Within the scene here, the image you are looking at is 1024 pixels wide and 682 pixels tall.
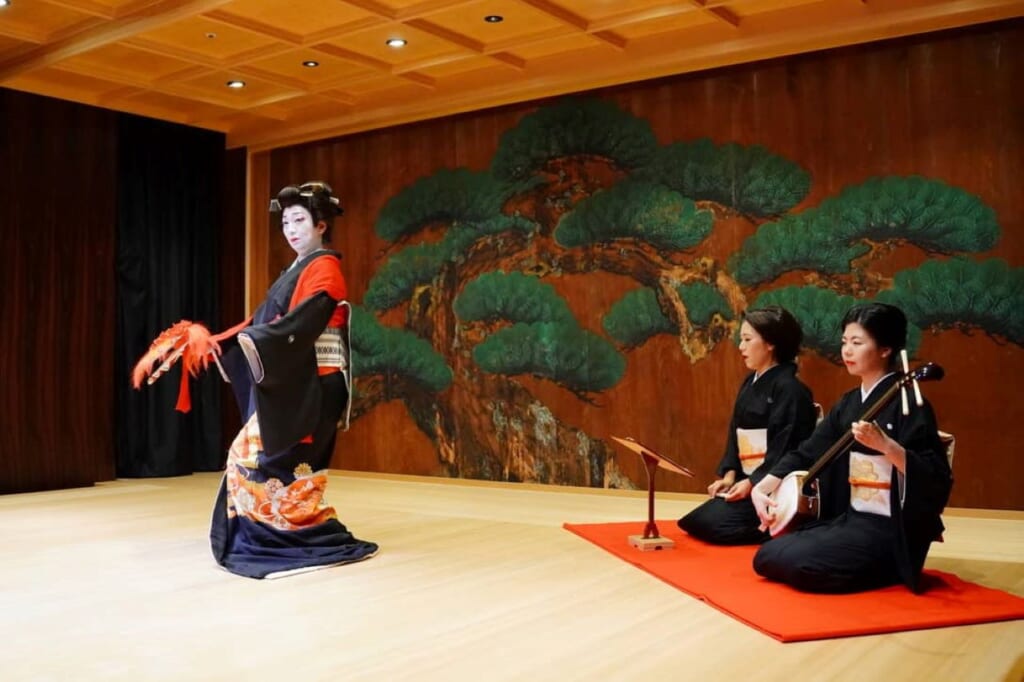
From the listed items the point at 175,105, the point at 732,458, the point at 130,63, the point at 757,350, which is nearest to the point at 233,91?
the point at 175,105

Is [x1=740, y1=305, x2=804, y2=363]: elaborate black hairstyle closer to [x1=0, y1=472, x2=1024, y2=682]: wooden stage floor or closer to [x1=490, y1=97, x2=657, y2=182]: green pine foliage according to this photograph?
[x1=0, y1=472, x2=1024, y2=682]: wooden stage floor

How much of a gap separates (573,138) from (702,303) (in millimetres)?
1506

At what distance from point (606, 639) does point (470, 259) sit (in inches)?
175

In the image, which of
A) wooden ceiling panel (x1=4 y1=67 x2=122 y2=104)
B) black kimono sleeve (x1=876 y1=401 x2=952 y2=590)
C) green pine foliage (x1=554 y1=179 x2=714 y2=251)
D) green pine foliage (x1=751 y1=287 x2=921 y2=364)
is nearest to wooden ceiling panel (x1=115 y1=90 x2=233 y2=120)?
wooden ceiling panel (x1=4 y1=67 x2=122 y2=104)

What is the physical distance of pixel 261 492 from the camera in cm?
390

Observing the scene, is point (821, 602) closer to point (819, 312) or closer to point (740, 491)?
point (740, 491)

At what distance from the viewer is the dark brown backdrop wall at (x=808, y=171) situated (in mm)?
5055

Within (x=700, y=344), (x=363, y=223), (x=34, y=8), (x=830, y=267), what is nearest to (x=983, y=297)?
(x=830, y=267)

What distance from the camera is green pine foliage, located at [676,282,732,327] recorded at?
19.2ft

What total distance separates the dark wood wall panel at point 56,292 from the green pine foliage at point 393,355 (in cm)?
183

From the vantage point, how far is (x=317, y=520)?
4055 mm

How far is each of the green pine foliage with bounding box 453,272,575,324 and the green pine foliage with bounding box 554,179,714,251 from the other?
0.39 meters

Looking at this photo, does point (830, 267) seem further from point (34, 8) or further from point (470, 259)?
point (34, 8)

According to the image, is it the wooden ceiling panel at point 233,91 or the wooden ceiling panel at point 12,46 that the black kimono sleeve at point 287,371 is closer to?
the wooden ceiling panel at point 233,91
